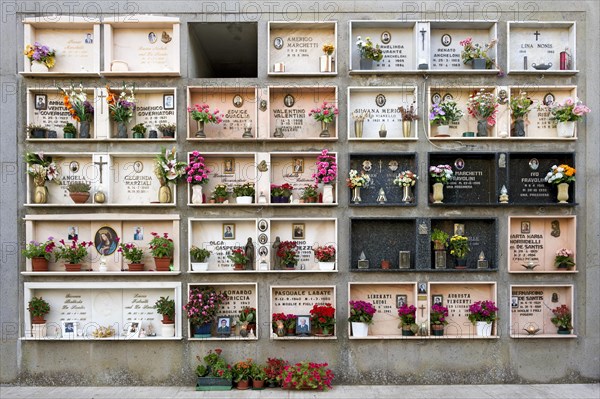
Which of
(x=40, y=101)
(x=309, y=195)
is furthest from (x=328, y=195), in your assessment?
(x=40, y=101)

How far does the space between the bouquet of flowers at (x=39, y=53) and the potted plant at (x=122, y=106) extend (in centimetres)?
113

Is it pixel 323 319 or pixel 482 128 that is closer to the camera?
pixel 323 319

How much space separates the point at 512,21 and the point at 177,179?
6254 mm

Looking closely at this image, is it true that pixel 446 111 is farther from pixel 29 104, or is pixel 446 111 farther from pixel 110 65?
pixel 29 104

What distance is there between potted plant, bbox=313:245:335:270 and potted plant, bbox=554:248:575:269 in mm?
3760

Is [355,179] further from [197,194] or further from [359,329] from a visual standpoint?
[197,194]

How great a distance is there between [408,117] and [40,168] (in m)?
6.14

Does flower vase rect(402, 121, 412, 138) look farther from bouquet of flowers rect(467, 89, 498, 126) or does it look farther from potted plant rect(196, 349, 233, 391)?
potted plant rect(196, 349, 233, 391)

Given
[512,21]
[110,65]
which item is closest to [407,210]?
[512,21]

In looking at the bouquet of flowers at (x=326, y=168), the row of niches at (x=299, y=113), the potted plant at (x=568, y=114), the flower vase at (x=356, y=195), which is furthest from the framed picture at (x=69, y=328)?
the potted plant at (x=568, y=114)

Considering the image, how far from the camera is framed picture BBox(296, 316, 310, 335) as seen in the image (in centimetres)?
785

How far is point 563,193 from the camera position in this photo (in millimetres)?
7910

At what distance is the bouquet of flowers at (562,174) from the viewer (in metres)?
7.85

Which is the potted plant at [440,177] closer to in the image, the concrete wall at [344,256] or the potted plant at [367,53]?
the concrete wall at [344,256]
